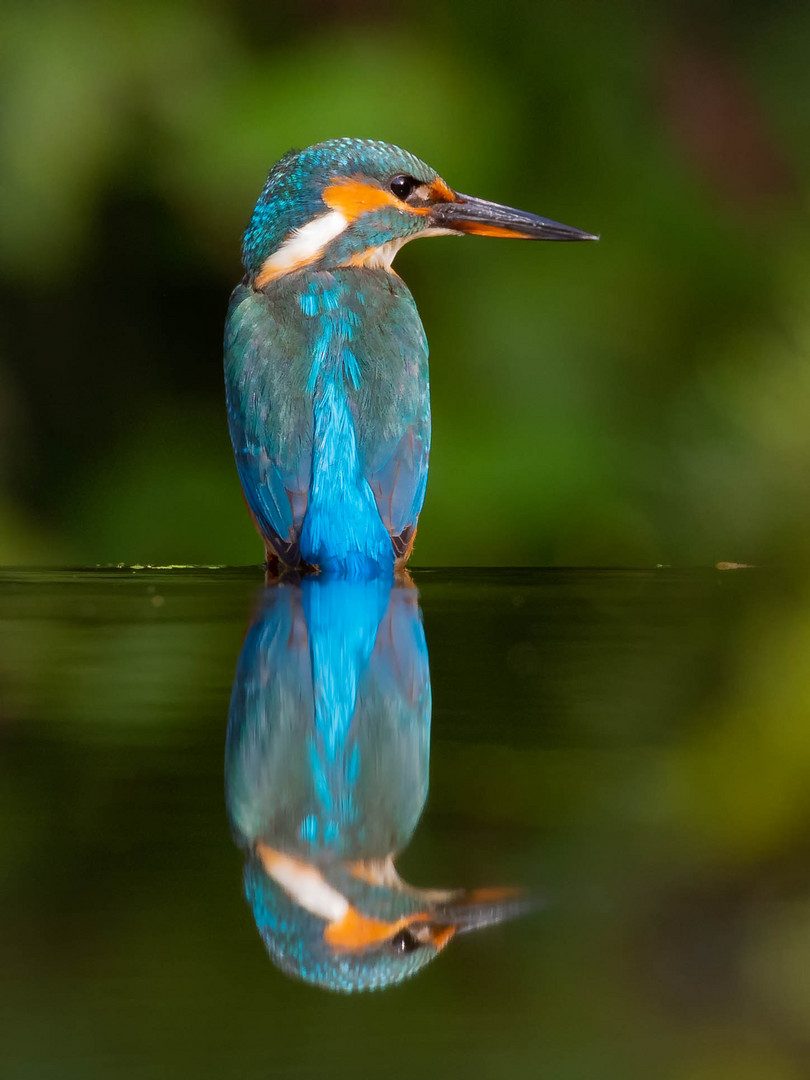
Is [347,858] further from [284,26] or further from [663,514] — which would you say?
[284,26]

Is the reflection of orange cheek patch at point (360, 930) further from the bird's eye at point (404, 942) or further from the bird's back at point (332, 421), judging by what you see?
the bird's back at point (332, 421)

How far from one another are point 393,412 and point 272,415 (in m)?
0.23

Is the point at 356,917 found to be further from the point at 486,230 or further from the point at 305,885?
the point at 486,230

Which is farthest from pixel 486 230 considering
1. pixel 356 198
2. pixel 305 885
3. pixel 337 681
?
pixel 305 885

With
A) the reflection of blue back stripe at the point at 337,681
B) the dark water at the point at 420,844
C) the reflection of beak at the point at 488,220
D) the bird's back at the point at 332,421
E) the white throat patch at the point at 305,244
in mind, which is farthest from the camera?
the reflection of beak at the point at 488,220

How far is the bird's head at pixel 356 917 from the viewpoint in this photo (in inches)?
22.0

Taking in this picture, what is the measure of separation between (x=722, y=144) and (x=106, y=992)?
12.9 feet

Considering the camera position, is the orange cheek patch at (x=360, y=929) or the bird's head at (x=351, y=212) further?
the bird's head at (x=351, y=212)

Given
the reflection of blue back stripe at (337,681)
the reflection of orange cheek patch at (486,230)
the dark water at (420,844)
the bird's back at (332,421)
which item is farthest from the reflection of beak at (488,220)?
the dark water at (420,844)

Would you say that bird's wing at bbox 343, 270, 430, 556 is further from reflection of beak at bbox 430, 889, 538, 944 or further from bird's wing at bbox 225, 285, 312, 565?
reflection of beak at bbox 430, 889, 538, 944

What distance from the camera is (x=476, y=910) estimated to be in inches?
24.0

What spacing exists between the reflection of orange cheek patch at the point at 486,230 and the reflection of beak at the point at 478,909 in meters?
2.95

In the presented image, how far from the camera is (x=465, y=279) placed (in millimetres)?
3980

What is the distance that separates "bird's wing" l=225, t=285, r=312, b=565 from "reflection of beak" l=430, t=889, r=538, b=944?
6.75 ft
